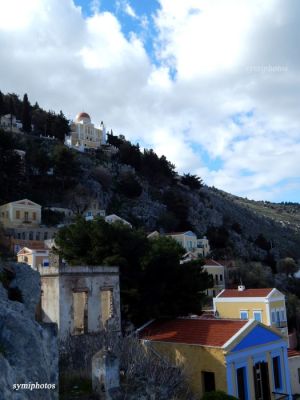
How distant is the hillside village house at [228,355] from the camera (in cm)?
1695

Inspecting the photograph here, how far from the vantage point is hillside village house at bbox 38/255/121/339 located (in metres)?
18.3

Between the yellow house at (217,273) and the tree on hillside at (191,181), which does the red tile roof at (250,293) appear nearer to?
the yellow house at (217,273)

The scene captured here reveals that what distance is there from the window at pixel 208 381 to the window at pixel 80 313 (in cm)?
522

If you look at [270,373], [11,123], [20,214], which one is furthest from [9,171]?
[270,373]

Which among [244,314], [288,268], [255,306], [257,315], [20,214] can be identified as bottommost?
[257,315]

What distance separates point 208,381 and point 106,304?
572 centimetres

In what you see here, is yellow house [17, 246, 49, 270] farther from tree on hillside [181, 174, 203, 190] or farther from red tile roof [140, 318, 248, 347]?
tree on hillside [181, 174, 203, 190]

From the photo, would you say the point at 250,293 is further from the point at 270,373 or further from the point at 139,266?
the point at 270,373

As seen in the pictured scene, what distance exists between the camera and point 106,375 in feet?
43.5

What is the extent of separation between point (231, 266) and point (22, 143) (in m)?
41.6

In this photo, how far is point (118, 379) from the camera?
13633 mm

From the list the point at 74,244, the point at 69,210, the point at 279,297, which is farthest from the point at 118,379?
the point at 69,210

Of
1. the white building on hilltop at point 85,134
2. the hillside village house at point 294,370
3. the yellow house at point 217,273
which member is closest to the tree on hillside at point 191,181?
the white building on hilltop at point 85,134

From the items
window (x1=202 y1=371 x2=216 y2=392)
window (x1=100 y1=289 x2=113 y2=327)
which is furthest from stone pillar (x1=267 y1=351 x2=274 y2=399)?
window (x1=100 y1=289 x2=113 y2=327)
